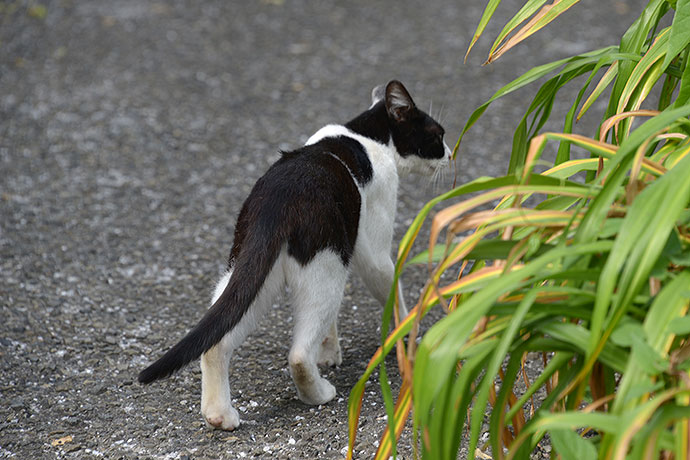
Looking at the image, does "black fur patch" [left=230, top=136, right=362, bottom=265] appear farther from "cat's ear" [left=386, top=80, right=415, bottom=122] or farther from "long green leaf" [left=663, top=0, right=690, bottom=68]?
"long green leaf" [left=663, top=0, right=690, bottom=68]

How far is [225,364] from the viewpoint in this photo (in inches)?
85.0

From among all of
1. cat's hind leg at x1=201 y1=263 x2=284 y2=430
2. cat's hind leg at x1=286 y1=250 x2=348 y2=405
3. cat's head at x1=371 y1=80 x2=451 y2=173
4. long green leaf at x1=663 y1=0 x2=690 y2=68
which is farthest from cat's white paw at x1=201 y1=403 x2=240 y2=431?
long green leaf at x1=663 y1=0 x2=690 y2=68

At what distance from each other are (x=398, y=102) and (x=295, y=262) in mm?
715

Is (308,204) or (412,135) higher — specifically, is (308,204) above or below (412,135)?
below

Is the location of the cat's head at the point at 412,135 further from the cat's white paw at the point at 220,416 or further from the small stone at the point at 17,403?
the small stone at the point at 17,403

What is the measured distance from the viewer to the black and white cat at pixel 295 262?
2.06 meters

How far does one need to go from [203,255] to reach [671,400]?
7.61 feet

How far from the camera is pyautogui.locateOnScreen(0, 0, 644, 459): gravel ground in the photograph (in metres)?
2.35

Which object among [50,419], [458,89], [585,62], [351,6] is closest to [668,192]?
[585,62]

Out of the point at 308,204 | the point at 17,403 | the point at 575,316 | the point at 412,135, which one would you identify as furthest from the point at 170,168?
the point at 575,316

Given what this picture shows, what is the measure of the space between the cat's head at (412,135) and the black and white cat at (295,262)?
224 mm

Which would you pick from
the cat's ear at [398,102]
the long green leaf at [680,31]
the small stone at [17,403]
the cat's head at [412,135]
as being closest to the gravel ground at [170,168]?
the small stone at [17,403]

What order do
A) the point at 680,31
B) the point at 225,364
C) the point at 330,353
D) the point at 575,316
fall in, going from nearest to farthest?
1. the point at 575,316
2. the point at 680,31
3. the point at 225,364
4. the point at 330,353

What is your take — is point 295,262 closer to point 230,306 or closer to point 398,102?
point 230,306
